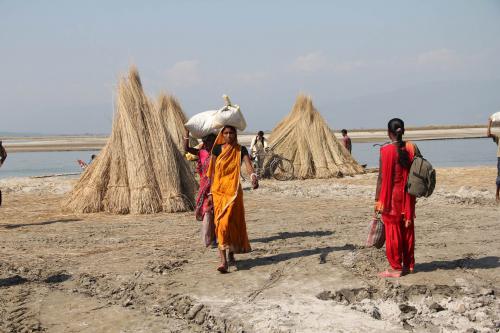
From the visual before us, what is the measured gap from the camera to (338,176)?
581 inches

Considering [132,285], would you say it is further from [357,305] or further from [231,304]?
[357,305]

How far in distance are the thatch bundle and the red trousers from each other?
489cm

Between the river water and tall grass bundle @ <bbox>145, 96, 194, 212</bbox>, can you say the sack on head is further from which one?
the river water

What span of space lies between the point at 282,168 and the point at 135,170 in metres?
6.29

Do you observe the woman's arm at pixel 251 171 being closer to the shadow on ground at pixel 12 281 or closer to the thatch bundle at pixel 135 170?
the shadow on ground at pixel 12 281

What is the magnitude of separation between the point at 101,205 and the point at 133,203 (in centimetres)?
63

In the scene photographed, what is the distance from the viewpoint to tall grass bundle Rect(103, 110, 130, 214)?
30.2 ft

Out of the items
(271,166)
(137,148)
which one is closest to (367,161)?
(271,166)

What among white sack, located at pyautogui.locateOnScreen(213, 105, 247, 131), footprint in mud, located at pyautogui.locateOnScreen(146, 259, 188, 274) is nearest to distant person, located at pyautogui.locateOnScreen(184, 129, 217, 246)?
footprint in mud, located at pyautogui.locateOnScreen(146, 259, 188, 274)

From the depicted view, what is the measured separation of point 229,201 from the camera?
207 inches

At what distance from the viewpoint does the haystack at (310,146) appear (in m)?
14.8

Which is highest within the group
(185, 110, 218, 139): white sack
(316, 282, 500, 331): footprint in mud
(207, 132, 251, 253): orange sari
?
(185, 110, 218, 139): white sack

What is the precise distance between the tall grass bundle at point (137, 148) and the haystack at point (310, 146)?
6.07 metres

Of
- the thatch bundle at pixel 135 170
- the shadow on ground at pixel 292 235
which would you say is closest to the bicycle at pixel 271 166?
the thatch bundle at pixel 135 170
